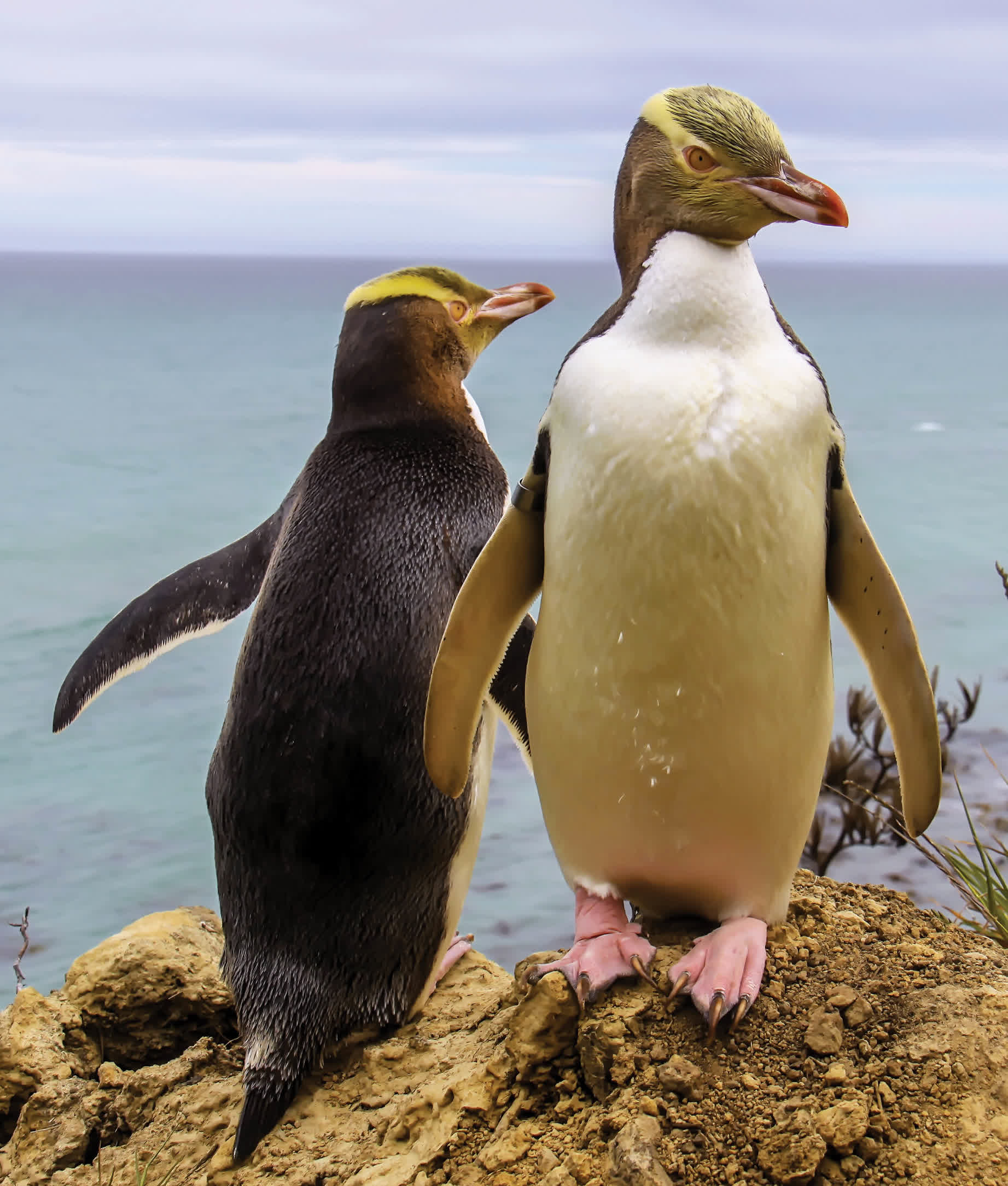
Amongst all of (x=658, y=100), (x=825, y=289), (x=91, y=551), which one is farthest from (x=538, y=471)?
(x=825, y=289)

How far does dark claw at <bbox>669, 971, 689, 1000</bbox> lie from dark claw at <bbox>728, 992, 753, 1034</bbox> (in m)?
0.07

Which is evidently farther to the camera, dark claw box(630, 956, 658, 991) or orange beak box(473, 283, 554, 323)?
orange beak box(473, 283, 554, 323)

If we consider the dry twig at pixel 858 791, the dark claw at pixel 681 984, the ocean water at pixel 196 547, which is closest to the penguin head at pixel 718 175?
the dark claw at pixel 681 984

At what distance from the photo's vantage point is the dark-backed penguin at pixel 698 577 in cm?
172

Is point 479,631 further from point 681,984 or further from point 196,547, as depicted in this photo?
point 196,547

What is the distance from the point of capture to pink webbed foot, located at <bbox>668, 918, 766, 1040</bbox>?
176cm

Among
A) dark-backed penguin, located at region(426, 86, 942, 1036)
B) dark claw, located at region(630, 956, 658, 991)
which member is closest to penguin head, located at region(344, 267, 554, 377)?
dark-backed penguin, located at region(426, 86, 942, 1036)

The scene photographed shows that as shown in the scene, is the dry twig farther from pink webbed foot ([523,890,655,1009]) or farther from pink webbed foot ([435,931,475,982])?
pink webbed foot ([523,890,655,1009])

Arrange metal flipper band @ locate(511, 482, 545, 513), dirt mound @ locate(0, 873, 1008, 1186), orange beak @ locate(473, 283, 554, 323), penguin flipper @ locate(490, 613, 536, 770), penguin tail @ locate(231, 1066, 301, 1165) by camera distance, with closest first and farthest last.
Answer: dirt mound @ locate(0, 873, 1008, 1186) → metal flipper band @ locate(511, 482, 545, 513) → penguin tail @ locate(231, 1066, 301, 1165) → penguin flipper @ locate(490, 613, 536, 770) → orange beak @ locate(473, 283, 554, 323)

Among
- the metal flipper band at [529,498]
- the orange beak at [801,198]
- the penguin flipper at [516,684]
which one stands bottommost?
the penguin flipper at [516,684]

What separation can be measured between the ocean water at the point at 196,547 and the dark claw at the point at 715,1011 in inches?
90.6

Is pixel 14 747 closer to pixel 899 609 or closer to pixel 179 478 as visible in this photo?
pixel 899 609

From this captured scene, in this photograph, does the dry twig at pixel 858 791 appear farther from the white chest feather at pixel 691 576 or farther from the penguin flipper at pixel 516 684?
the white chest feather at pixel 691 576

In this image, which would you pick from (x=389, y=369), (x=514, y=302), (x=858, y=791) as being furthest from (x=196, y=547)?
(x=389, y=369)
